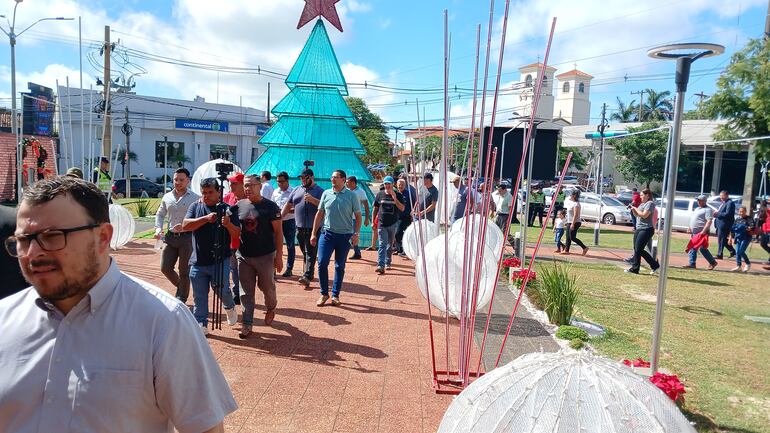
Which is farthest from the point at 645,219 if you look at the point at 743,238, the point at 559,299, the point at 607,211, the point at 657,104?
the point at 657,104

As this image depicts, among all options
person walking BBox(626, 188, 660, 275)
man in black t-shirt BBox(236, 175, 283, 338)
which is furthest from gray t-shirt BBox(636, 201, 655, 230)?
man in black t-shirt BBox(236, 175, 283, 338)

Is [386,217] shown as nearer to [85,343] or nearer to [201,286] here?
[201,286]

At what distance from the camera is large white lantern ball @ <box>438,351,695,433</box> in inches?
74.0

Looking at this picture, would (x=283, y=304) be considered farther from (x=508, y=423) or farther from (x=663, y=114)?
(x=663, y=114)

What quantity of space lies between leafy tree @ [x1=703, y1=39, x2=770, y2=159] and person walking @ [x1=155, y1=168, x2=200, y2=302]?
1933 cm

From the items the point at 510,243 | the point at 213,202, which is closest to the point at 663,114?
the point at 510,243

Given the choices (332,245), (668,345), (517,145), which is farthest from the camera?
(517,145)

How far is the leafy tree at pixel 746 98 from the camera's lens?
18875 millimetres

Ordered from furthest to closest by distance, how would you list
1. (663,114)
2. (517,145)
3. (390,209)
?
1. (663,114)
2. (517,145)
3. (390,209)

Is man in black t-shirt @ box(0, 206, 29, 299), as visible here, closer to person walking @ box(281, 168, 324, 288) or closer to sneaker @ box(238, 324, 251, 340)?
sneaker @ box(238, 324, 251, 340)

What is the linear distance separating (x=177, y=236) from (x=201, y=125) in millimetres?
42440

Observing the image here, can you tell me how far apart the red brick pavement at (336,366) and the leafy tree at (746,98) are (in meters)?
16.8

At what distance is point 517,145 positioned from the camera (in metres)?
27.5

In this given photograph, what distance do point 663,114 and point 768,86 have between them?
47497mm
